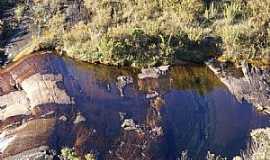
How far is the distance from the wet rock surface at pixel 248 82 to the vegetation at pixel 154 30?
1.86ft

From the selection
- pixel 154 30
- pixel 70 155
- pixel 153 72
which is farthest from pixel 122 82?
pixel 70 155

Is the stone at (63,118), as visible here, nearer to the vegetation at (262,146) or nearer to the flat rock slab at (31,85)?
the flat rock slab at (31,85)

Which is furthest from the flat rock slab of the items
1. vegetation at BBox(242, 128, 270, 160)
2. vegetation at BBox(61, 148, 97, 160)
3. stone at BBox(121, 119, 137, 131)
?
vegetation at BBox(242, 128, 270, 160)

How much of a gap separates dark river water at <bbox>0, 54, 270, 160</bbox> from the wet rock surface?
23 centimetres

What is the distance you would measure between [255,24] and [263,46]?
90cm

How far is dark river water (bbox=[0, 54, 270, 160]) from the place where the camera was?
43.2ft

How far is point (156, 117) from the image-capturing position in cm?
1437

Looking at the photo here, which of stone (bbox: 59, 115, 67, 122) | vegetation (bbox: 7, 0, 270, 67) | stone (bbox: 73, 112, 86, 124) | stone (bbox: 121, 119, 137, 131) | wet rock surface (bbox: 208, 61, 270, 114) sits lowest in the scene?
stone (bbox: 121, 119, 137, 131)

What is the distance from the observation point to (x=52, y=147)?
13.0 metres

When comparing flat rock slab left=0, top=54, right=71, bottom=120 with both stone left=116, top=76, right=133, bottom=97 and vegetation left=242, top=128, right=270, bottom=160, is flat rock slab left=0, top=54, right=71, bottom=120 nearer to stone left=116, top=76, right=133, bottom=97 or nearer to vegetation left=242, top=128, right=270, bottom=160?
stone left=116, top=76, right=133, bottom=97

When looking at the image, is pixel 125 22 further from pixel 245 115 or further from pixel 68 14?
pixel 245 115

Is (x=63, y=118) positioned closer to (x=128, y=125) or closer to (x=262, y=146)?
(x=128, y=125)

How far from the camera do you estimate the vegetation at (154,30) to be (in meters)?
Result: 17.0

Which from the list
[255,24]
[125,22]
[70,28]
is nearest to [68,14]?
[70,28]
